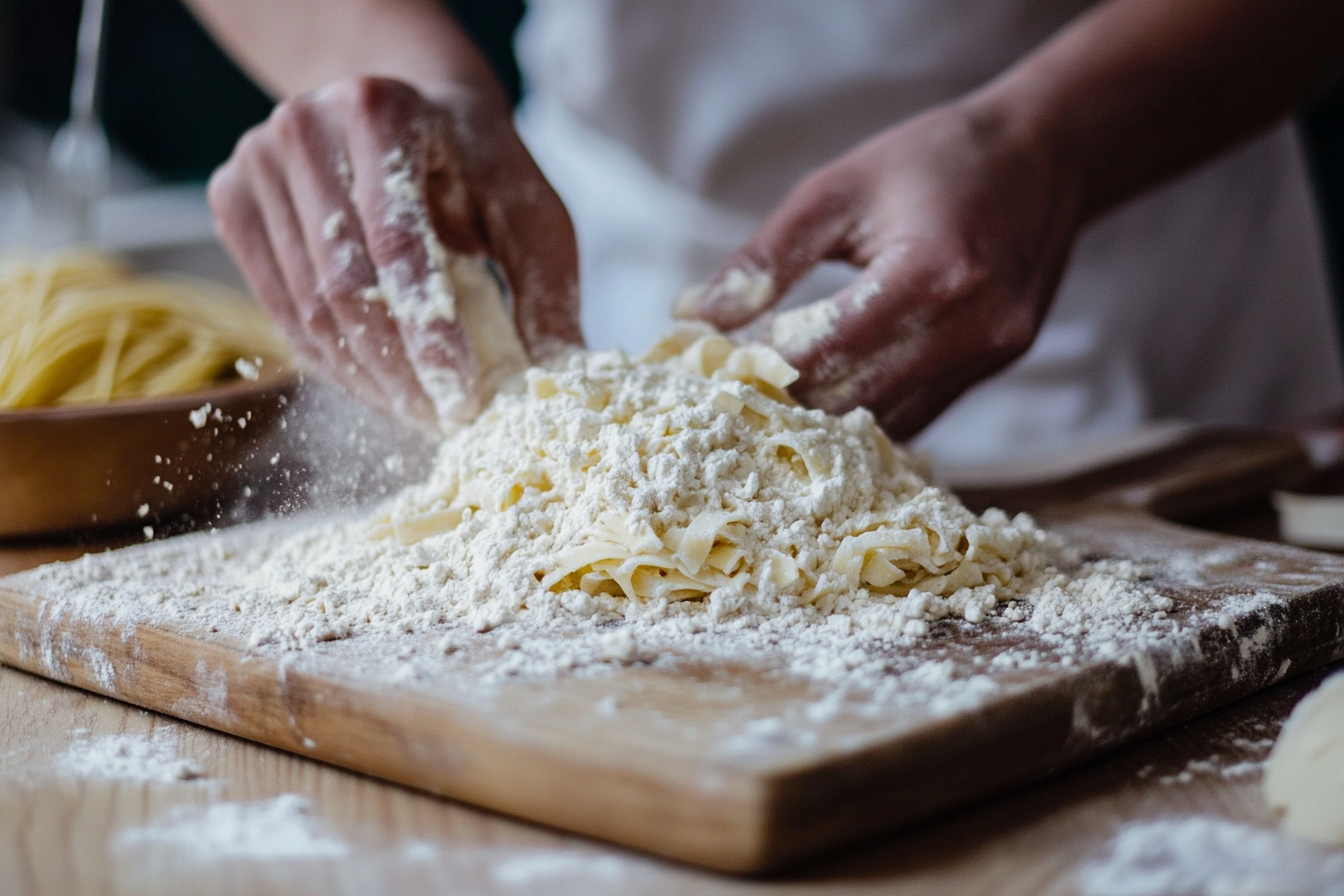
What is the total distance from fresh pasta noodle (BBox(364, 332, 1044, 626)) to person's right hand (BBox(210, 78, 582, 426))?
0.37ft

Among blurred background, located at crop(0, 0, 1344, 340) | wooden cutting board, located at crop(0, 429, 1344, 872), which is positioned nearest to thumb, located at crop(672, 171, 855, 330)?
wooden cutting board, located at crop(0, 429, 1344, 872)

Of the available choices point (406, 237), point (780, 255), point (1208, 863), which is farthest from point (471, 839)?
point (780, 255)

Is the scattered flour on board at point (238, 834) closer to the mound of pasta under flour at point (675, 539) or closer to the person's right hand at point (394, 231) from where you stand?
the mound of pasta under flour at point (675, 539)

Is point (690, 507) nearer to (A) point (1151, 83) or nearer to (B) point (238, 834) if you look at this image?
(B) point (238, 834)

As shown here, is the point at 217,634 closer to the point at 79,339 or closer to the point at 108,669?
the point at 108,669

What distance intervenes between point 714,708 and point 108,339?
1.10 m

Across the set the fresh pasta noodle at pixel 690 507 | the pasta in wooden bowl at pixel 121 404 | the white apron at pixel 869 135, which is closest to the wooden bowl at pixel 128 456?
the pasta in wooden bowl at pixel 121 404

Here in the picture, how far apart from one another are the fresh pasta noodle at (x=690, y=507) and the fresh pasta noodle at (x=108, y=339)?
42 cm

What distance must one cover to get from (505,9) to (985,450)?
8.11ft

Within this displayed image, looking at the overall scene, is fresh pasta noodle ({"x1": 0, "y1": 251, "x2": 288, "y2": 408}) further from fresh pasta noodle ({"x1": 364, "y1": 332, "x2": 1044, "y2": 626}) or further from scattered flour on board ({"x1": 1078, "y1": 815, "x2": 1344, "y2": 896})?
scattered flour on board ({"x1": 1078, "y1": 815, "x2": 1344, "y2": 896})

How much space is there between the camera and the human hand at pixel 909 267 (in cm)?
130

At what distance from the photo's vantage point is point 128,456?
1377mm

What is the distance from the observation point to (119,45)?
477cm

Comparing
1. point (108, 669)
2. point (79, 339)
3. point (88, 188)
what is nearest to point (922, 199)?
point (108, 669)
